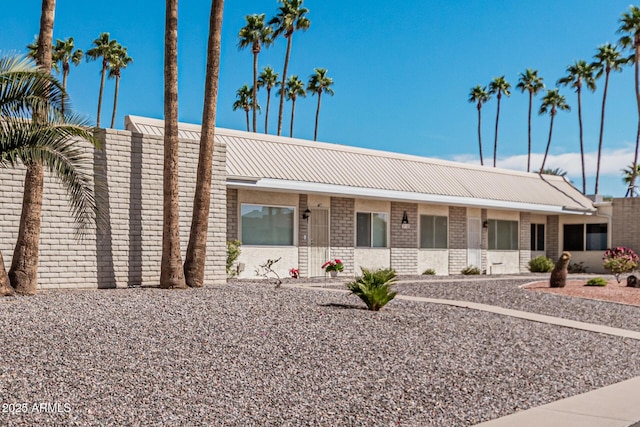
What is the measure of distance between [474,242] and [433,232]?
2.68 m

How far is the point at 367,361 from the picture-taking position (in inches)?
370

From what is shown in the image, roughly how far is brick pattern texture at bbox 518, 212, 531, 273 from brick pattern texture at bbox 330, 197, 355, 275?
1058 cm

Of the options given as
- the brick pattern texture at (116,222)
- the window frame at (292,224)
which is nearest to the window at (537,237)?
the window frame at (292,224)

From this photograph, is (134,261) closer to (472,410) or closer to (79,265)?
(79,265)

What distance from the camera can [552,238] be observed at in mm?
35281

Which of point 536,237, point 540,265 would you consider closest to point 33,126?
point 540,265

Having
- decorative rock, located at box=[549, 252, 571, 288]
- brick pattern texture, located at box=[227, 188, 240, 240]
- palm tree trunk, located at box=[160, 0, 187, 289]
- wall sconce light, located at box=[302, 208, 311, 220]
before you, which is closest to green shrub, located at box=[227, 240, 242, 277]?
brick pattern texture, located at box=[227, 188, 240, 240]

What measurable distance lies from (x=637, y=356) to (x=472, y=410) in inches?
219

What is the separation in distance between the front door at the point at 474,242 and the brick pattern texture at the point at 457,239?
317 millimetres

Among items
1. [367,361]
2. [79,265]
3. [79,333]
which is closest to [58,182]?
[79,265]

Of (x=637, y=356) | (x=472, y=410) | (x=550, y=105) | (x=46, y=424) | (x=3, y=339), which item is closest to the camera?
(x=46, y=424)

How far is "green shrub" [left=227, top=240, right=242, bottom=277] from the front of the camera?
2064cm

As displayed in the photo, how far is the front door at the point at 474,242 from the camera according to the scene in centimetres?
3002

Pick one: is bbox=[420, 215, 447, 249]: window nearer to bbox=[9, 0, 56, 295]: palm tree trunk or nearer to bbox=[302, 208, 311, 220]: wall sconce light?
bbox=[302, 208, 311, 220]: wall sconce light
